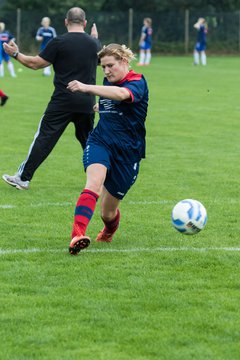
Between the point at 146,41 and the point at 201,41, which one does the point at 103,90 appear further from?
the point at 201,41

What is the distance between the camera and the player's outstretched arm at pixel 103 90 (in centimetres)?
686

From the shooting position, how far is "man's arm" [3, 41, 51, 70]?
9498mm

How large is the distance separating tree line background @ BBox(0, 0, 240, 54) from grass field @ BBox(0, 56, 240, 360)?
3778cm

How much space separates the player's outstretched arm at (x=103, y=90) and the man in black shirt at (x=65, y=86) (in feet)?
9.99

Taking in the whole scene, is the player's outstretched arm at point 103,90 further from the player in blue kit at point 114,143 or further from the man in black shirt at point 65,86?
the man in black shirt at point 65,86

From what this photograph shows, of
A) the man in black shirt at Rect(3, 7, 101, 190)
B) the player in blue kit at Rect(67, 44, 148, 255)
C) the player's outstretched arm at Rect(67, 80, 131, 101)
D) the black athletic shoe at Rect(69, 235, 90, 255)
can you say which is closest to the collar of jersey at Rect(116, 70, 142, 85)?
the player in blue kit at Rect(67, 44, 148, 255)

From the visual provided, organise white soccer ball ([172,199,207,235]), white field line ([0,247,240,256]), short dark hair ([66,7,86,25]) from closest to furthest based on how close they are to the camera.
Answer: white soccer ball ([172,199,207,235]), white field line ([0,247,240,256]), short dark hair ([66,7,86,25])

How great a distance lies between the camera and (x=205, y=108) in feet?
69.3

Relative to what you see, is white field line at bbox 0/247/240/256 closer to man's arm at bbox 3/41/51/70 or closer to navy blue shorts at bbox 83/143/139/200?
navy blue shorts at bbox 83/143/139/200

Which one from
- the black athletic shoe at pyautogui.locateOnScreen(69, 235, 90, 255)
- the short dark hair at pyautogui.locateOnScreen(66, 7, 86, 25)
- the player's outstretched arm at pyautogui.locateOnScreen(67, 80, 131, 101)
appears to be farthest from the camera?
the short dark hair at pyautogui.locateOnScreen(66, 7, 86, 25)

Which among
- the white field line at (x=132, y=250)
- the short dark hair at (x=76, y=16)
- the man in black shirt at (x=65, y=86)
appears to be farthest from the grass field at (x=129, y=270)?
the short dark hair at (x=76, y=16)

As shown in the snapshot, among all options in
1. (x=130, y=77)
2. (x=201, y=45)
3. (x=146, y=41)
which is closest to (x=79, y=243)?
(x=130, y=77)

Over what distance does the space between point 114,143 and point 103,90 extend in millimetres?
680

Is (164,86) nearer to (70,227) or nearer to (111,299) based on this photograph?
(70,227)
